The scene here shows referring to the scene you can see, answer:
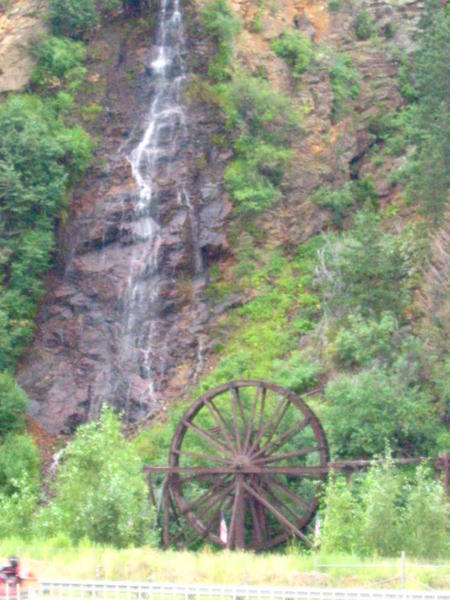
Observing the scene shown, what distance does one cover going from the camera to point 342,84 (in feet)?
158

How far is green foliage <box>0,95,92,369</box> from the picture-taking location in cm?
4259

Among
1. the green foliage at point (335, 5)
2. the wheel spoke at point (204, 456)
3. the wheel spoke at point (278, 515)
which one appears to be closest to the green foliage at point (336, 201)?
the green foliage at point (335, 5)

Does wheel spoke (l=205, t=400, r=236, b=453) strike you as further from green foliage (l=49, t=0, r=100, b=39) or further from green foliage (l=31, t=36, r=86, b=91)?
green foliage (l=49, t=0, r=100, b=39)

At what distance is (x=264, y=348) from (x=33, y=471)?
25.4ft

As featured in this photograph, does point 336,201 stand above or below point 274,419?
above

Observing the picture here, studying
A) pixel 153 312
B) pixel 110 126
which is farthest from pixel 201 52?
pixel 153 312

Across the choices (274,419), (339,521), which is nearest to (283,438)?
(274,419)

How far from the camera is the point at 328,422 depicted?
34.7m

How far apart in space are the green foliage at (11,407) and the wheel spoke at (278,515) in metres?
8.96

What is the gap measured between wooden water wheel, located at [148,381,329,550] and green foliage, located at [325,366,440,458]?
2.66 feet

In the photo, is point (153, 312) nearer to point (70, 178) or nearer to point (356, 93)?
point (70, 178)

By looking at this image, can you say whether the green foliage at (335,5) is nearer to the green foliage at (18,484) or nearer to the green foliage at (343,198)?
the green foliage at (343,198)

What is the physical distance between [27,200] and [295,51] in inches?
453

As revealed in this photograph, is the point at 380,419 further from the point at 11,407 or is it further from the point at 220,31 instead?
the point at 220,31
